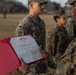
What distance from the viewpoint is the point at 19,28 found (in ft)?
16.1

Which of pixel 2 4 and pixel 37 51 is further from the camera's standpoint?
pixel 2 4

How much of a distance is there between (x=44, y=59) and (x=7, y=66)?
584mm

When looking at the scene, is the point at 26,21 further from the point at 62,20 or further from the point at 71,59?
the point at 62,20

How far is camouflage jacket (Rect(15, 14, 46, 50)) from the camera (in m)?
4.91

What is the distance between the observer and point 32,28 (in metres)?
5.05

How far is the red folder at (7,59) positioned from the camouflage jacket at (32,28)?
47.2 inches

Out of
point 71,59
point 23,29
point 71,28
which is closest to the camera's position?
point 71,59

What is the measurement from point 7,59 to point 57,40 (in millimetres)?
3035

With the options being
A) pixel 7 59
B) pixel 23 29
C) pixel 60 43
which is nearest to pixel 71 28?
pixel 60 43

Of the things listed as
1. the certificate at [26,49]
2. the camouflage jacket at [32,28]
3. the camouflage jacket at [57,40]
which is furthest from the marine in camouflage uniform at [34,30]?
the camouflage jacket at [57,40]

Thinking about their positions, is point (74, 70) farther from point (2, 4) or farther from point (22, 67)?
point (2, 4)

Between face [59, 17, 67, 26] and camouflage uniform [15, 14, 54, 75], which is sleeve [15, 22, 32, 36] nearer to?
camouflage uniform [15, 14, 54, 75]

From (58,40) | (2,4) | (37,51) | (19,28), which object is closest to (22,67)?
(37,51)

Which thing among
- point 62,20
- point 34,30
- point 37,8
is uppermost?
point 37,8
